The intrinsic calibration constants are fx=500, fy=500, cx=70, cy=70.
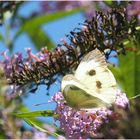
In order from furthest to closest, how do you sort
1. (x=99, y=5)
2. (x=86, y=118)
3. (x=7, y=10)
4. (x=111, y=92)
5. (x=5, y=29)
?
(x=5, y=29), (x=99, y=5), (x=7, y=10), (x=111, y=92), (x=86, y=118)

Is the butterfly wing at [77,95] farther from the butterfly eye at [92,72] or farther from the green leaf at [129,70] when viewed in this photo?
the green leaf at [129,70]

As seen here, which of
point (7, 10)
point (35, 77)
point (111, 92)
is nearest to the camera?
point (111, 92)

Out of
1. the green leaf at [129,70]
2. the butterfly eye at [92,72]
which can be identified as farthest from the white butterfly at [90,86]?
the green leaf at [129,70]

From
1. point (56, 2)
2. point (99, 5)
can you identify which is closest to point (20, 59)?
point (99, 5)

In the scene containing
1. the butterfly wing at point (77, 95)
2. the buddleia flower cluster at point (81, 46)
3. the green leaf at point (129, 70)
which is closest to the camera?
the butterfly wing at point (77, 95)

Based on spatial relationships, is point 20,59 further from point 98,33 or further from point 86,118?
point 86,118

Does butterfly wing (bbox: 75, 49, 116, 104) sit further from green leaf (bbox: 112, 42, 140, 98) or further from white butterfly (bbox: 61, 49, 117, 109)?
green leaf (bbox: 112, 42, 140, 98)

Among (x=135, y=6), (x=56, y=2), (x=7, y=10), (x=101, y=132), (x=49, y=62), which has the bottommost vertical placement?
(x=101, y=132)
